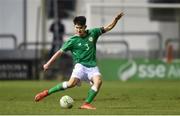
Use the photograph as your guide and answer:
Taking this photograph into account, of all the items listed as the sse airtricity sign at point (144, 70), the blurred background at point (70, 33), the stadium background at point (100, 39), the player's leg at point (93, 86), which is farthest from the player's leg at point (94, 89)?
the blurred background at point (70, 33)

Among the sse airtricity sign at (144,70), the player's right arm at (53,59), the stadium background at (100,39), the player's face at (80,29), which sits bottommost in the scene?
the sse airtricity sign at (144,70)

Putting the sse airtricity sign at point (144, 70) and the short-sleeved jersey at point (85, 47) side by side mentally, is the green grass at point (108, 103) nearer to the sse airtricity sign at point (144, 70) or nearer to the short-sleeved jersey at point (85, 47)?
the short-sleeved jersey at point (85, 47)

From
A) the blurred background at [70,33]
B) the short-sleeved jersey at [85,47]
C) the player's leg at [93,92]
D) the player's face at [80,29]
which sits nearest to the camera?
the player's leg at [93,92]

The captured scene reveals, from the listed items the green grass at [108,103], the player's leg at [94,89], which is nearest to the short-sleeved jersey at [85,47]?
the player's leg at [94,89]

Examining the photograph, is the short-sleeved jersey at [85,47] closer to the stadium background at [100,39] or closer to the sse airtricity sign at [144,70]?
the sse airtricity sign at [144,70]

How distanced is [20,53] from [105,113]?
1996 centimetres

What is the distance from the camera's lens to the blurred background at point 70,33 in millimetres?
35250

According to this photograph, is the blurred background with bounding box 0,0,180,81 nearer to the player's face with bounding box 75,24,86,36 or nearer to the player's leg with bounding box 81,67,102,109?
the player's leg with bounding box 81,67,102,109

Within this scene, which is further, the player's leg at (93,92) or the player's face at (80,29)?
the player's face at (80,29)

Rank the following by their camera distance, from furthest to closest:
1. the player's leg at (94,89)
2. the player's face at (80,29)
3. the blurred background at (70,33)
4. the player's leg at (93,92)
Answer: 1. the blurred background at (70,33)
2. the player's face at (80,29)
3. the player's leg at (94,89)
4. the player's leg at (93,92)

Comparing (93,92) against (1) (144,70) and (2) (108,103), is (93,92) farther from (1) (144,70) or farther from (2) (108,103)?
(1) (144,70)

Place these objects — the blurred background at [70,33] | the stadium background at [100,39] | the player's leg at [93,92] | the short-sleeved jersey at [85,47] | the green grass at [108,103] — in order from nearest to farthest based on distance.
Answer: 1. the green grass at [108,103]
2. the player's leg at [93,92]
3. the short-sleeved jersey at [85,47]
4. the stadium background at [100,39]
5. the blurred background at [70,33]

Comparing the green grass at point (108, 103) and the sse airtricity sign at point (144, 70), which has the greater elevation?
the green grass at point (108, 103)

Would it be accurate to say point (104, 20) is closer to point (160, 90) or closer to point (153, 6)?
point (153, 6)
